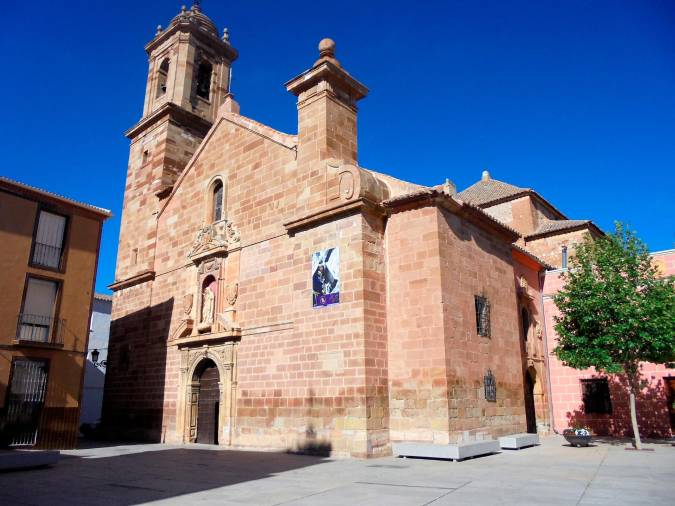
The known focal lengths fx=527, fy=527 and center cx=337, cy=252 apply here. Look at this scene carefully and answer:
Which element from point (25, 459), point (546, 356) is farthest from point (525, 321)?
point (25, 459)

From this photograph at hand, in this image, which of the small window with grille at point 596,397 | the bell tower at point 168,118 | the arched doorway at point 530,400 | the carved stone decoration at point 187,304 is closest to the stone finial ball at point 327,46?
the bell tower at point 168,118

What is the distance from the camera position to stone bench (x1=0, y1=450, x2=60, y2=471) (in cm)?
945

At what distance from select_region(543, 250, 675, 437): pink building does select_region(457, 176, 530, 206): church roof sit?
8.06 metres

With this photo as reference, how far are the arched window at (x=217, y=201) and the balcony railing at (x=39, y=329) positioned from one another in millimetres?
5424

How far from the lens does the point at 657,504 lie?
5949 millimetres

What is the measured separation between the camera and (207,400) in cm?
1549

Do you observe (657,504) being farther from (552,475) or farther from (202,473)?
(202,473)

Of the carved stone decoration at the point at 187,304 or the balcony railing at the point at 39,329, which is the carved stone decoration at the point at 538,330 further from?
A: the balcony railing at the point at 39,329

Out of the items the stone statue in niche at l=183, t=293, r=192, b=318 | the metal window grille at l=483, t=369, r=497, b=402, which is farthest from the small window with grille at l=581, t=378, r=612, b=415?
the stone statue in niche at l=183, t=293, r=192, b=318

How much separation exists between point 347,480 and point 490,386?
6.26 metres

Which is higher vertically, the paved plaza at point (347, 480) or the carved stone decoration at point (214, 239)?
the carved stone decoration at point (214, 239)

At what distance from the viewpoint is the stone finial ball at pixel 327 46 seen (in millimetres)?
14498

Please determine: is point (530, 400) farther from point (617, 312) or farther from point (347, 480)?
point (347, 480)

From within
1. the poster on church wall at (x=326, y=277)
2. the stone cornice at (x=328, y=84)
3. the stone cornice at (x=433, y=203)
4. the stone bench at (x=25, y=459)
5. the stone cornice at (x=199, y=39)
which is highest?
A: the stone cornice at (x=199, y=39)
